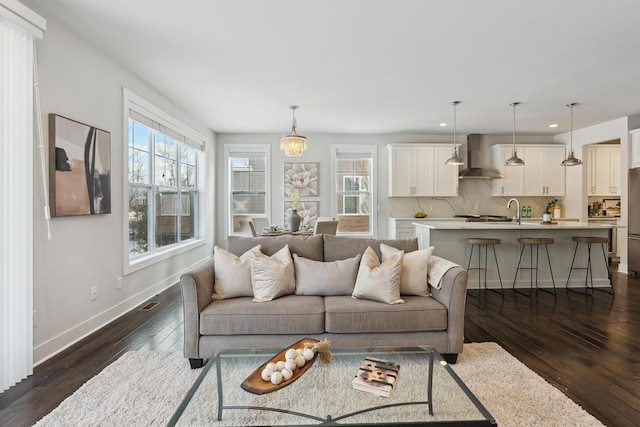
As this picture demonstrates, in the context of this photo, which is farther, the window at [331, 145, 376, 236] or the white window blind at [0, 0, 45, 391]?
the window at [331, 145, 376, 236]

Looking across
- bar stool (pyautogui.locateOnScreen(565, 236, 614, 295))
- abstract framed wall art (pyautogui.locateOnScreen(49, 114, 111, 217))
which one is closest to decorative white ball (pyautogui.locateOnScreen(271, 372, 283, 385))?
abstract framed wall art (pyautogui.locateOnScreen(49, 114, 111, 217))

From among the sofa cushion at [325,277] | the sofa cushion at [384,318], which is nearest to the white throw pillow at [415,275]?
the sofa cushion at [384,318]

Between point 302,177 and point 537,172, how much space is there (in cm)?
481

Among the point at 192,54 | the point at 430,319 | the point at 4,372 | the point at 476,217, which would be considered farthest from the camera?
the point at 476,217

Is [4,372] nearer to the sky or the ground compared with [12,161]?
nearer to the ground

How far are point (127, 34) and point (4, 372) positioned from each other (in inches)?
108

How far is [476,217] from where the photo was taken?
7031 millimetres

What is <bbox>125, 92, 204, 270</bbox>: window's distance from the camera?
13.9 ft

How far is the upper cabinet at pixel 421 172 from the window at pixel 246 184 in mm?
2678

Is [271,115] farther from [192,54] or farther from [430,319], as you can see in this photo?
[430,319]

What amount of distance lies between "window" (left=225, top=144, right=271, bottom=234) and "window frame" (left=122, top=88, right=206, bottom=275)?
88 centimetres

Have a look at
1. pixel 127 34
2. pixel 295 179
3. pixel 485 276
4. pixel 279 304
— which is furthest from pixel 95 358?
pixel 295 179

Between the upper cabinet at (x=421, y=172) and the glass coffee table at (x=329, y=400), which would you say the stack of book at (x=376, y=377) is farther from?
the upper cabinet at (x=421, y=172)

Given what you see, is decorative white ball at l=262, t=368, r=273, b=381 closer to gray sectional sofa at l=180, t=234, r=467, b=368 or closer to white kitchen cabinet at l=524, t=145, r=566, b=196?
gray sectional sofa at l=180, t=234, r=467, b=368
